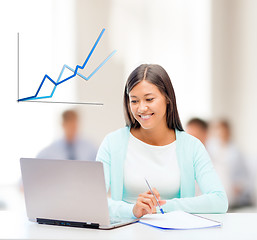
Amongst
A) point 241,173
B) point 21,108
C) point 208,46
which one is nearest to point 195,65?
point 208,46

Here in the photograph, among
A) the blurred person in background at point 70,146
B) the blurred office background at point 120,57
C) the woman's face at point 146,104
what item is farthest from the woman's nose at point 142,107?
the blurred office background at point 120,57

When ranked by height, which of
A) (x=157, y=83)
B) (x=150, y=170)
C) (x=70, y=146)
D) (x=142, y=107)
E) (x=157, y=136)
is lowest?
(x=70, y=146)

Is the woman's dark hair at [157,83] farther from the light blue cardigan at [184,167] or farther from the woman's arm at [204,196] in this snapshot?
the woman's arm at [204,196]

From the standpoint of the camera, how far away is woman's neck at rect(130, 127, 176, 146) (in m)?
2.18

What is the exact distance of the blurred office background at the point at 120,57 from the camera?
5973mm

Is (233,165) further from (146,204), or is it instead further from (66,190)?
(66,190)

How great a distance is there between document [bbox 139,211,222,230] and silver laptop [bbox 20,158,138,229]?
83mm

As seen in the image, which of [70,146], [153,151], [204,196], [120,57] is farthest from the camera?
[120,57]

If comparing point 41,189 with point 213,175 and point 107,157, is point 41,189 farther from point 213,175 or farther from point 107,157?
point 213,175

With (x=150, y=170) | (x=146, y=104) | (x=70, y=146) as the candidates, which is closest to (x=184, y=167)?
(x=150, y=170)

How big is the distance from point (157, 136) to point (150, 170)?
17 cm

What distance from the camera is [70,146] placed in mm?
5387

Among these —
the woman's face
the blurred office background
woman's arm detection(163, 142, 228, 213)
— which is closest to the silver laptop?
woman's arm detection(163, 142, 228, 213)

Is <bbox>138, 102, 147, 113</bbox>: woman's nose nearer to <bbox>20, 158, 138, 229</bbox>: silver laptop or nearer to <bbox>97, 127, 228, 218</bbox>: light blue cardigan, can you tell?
<bbox>97, 127, 228, 218</bbox>: light blue cardigan
